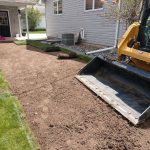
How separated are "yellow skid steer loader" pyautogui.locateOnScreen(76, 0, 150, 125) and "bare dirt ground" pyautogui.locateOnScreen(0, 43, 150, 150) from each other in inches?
7.3

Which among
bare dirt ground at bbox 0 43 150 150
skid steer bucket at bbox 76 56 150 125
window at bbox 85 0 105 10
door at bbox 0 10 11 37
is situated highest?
window at bbox 85 0 105 10

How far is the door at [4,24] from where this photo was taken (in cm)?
1695

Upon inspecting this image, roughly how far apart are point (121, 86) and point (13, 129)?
2.42 meters

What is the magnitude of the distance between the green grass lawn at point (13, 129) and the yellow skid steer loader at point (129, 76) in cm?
160

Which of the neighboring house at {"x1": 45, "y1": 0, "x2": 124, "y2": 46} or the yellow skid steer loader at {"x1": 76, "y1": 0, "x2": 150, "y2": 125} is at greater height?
the neighboring house at {"x1": 45, "y1": 0, "x2": 124, "y2": 46}

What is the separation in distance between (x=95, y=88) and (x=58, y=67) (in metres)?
2.54

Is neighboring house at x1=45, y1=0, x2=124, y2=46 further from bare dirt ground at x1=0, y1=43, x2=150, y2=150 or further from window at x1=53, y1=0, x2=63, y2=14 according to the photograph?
bare dirt ground at x1=0, y1=43, x2=150, y2=150

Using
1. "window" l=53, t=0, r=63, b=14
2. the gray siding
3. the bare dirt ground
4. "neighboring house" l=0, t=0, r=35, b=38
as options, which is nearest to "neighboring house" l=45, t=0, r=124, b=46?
"window" l=53, t=0, r=63, b=14

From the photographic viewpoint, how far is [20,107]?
393cm

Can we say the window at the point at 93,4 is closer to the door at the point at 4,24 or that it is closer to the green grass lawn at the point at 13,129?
the green grass lawn at the point at 13,129

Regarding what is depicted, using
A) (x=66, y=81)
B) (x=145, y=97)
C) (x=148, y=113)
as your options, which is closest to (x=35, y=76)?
(x=66, y=81)

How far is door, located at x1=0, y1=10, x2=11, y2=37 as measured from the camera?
16953 mm

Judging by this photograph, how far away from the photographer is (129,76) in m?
4.30

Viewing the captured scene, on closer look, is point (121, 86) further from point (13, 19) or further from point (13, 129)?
point (13, 19)
